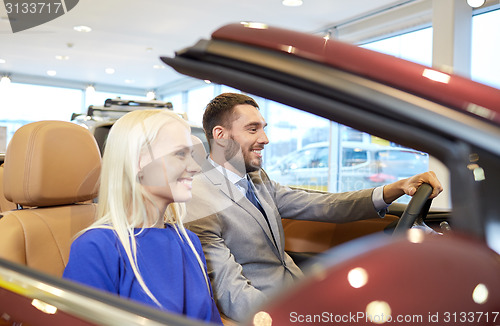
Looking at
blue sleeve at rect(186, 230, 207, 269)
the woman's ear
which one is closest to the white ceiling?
the woman's ear

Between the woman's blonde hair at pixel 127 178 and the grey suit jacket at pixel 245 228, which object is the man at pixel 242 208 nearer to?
the grey suit jacket at pixel 245 228

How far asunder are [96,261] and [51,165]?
0.55m

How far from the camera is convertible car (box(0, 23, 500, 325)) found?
1.24ft

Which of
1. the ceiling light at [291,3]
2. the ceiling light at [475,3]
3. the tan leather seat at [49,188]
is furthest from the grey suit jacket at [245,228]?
the ceiling light at [291,3]

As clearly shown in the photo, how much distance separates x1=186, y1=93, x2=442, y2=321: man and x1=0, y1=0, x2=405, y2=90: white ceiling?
3.19 m

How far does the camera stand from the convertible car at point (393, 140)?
378 millimetres

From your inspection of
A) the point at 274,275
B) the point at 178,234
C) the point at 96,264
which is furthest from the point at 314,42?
the point at 274,275

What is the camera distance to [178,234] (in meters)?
1.14

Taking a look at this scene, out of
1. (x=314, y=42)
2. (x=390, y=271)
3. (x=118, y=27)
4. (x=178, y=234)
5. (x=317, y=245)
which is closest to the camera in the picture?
(x=390, y=271)

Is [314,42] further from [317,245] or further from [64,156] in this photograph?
[317,245]

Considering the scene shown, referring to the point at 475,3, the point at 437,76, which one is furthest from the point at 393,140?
the point at 475,3

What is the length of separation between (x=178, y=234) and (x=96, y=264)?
0.89 ft

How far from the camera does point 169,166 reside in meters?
0.96

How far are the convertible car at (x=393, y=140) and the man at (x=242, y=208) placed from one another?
47 cm
